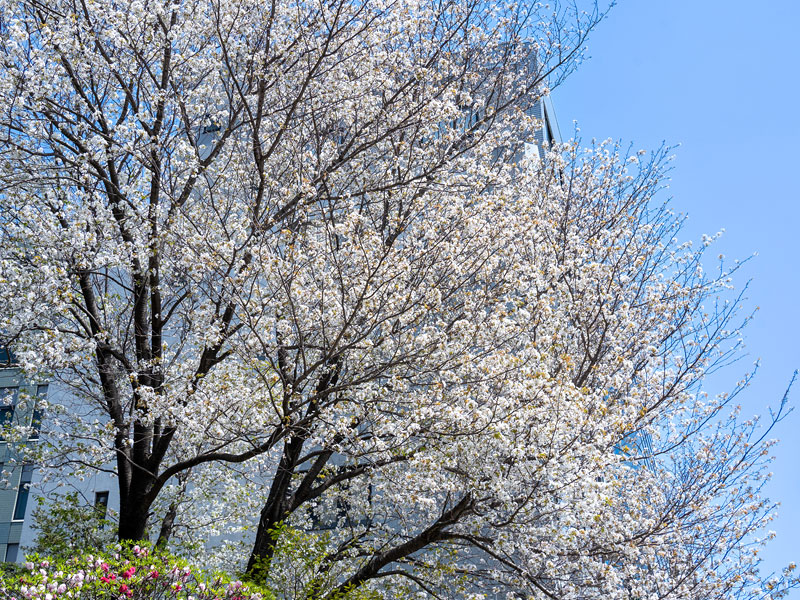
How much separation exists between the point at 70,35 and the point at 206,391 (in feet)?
15.6

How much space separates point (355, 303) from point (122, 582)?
4.18 m

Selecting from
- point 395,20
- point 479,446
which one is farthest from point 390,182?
point 479,446

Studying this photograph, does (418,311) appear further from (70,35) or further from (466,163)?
(70,35)

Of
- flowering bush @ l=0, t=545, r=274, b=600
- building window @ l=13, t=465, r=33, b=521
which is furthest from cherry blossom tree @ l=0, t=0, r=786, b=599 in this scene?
building window @ l=13, t=465, r=33, b=521

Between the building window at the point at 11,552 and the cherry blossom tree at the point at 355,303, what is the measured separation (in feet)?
47.5

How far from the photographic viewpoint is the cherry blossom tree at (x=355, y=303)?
900cm

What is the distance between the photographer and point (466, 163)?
11430mm

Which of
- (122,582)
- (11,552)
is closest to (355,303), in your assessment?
(122,582)

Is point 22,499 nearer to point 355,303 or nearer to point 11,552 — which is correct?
point 11,552

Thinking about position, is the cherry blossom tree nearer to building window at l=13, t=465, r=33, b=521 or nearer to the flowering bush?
the flowering bush

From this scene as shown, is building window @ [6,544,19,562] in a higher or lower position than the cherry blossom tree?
lower

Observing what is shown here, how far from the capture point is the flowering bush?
7043mm

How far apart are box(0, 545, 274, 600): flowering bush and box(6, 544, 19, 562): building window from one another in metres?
18.6

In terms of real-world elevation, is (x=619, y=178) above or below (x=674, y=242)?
above
